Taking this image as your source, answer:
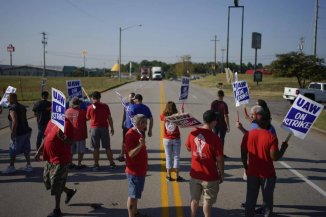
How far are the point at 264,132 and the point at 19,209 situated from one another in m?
4.34

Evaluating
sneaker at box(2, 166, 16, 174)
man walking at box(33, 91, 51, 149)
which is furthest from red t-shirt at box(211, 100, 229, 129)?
sneaker at box(2, 166, 16, 174)

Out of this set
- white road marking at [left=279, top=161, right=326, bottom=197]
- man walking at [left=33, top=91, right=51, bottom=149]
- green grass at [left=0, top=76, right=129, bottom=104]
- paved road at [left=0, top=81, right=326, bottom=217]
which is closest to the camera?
paved road at [left=0, top=81, right=326, bottom=217]

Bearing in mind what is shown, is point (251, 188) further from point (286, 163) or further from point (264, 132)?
point (286, 163)

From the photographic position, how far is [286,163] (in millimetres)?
9414

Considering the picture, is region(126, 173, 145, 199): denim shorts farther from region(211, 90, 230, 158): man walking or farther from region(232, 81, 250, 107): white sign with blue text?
region(211, 90, 230, 158): man walking

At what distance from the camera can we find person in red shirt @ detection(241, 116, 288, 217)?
496cm

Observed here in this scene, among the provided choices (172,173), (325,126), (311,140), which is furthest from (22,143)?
(325,126)

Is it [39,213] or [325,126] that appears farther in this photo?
[325,126]

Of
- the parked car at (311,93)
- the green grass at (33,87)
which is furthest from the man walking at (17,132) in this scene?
the parked car at (311,93)

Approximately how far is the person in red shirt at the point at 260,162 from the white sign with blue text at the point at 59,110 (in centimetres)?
286

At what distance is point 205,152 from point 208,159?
0.11m

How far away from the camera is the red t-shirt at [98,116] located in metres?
8.48

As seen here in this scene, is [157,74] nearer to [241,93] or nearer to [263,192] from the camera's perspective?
[241,93]

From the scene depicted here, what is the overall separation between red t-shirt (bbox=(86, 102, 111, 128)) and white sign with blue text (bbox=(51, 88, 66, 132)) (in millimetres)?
2613
